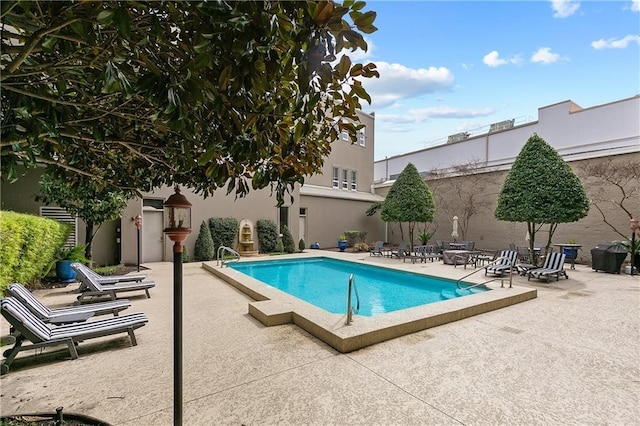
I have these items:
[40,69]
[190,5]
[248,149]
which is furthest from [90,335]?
[190,5]

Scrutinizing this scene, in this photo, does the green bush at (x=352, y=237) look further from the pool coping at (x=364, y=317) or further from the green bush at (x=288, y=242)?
the pool coping at (x=364, y=317)

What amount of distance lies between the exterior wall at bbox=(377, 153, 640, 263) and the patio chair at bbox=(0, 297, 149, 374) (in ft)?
61.3

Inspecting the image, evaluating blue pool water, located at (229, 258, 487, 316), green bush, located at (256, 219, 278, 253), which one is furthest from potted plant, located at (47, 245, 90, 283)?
green bush, located at (256, 219, 278, 253)

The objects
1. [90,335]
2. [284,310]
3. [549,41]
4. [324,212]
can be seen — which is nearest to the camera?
[90,335]

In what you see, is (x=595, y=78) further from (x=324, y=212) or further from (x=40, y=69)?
(x=324, y=212)

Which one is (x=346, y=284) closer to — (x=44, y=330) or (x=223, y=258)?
(x=223, y=258)

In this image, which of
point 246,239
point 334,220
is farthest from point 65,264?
point 334,220

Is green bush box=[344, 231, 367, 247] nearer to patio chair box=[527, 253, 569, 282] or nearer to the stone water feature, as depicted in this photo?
the stone water feature

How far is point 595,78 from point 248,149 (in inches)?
497

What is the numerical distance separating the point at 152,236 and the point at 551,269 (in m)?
16.1

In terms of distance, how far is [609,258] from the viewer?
11734 mm

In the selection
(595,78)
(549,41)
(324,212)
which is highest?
(549,41)

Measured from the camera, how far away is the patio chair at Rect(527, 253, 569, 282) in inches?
392

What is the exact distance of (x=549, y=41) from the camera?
374 inches
